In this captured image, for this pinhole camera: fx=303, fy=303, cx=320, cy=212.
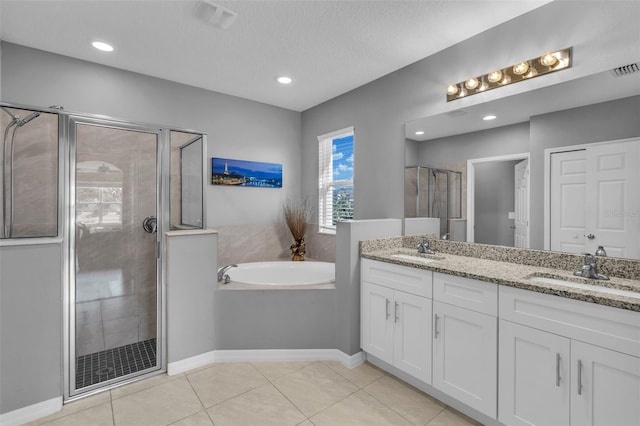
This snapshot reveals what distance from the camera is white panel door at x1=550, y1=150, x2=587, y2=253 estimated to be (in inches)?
70.9

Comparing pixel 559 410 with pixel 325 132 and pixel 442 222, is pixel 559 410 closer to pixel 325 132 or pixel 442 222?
pixel 442 222

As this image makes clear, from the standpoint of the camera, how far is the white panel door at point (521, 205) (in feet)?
6.68

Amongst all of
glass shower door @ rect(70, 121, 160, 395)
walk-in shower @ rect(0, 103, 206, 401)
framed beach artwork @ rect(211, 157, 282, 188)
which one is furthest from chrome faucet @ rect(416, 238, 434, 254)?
glass shower door @ rect(70, 121, 160, 395)

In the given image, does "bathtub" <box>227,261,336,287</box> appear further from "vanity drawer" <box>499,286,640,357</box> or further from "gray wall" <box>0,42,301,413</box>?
"vanity drawer" <box>499,286,640,357</box>

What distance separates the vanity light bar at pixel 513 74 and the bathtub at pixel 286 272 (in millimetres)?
2107

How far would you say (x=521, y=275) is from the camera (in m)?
1.73

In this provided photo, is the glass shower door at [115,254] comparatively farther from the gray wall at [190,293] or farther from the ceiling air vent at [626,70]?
the ceiling air vent at [626,70]

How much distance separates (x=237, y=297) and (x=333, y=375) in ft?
3.21

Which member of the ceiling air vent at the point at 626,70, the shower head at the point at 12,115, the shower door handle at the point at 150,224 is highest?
the ceiling air vent at the point at 626,70

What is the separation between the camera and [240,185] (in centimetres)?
355

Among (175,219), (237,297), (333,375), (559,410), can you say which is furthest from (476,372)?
(175,219)

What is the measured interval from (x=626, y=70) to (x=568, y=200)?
0.74 metres

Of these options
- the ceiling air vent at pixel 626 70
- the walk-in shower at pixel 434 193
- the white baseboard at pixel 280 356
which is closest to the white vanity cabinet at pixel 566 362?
the walk-in shower at pixel 434 193

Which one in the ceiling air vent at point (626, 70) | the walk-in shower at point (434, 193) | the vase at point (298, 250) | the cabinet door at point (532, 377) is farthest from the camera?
the vase at point (298, 250)
